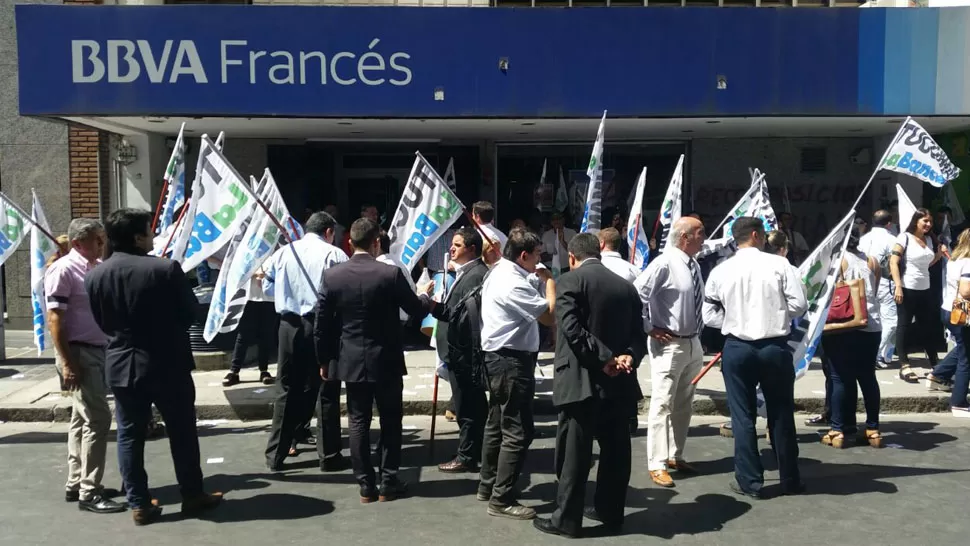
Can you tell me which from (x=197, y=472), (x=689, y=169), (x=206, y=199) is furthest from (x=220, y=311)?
(x=689, y=169)

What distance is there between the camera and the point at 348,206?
14469 millimetres

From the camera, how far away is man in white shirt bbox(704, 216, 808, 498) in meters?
6.08

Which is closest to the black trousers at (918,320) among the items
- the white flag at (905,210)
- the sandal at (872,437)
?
the white flag at (905,210)

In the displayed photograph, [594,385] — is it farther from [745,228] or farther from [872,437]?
[872,437]

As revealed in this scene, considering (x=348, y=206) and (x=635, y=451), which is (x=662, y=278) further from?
(x=348, y=206)

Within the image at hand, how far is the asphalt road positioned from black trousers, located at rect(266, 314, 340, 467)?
0.75ft

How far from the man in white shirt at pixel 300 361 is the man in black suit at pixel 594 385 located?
201cm

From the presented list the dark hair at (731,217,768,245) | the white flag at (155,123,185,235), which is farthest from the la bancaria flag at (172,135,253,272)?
the dark hair at (731,217,768,245)

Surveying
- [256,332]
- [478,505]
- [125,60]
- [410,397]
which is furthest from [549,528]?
[125,60]

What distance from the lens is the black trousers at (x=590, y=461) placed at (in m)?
5.39

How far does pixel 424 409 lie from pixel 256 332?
234cm

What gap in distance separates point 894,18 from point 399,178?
733 cm

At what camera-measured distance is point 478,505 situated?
5.98m

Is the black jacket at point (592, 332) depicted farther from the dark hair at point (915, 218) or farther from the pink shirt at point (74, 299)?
the dark hair at point (915, 218)
